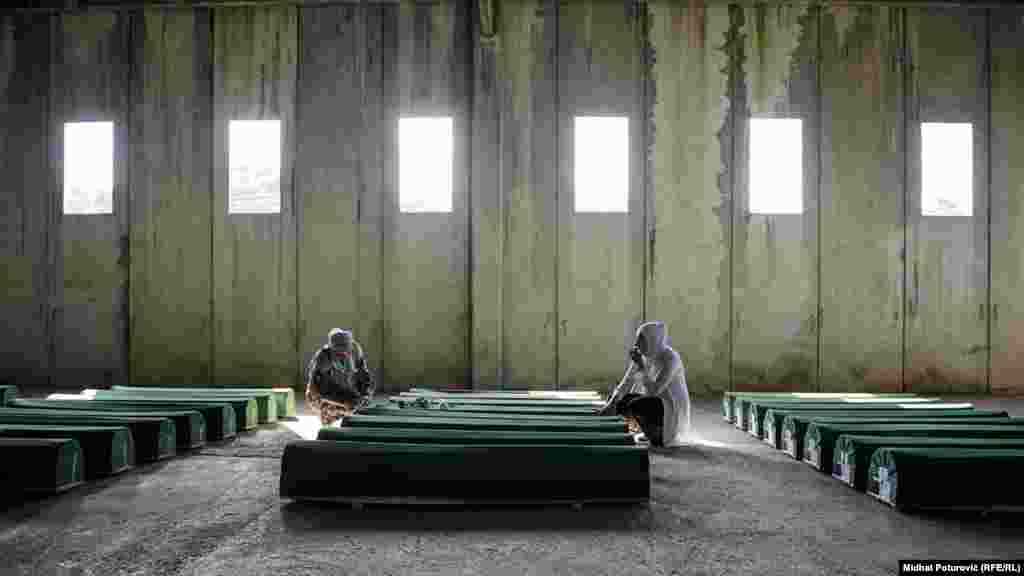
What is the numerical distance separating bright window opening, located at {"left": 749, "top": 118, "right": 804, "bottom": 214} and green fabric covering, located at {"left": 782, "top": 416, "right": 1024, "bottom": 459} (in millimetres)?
5417

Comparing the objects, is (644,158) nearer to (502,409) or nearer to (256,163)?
(502,409)

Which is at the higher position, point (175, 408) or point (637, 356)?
point (637, 356)

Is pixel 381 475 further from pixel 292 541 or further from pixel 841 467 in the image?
pixel 841 467

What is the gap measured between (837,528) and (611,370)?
22.4 ft

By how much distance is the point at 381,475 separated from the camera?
4.31 meters

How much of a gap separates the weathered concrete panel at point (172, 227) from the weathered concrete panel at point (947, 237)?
39.1 feet

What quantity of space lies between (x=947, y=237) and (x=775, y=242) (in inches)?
114

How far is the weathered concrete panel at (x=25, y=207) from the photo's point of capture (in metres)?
11.5

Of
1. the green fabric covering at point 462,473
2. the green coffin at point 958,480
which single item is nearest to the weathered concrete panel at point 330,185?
the green fabric covering at point 462,473

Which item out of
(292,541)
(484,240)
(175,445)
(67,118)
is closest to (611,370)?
(484,240)

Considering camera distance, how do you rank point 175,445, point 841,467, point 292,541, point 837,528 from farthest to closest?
1. point 175,445
2. point 841,467
3. point 837,528
4. point 292,541

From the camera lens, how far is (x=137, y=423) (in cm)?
578

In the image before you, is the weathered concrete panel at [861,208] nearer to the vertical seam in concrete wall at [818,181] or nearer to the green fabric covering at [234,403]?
the vertical seam in concrete wall at [818,181]

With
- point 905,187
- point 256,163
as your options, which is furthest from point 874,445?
point 256,163
